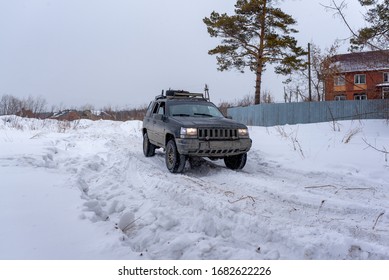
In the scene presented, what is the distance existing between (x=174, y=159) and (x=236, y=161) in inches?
62.8

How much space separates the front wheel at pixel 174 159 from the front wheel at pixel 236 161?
138 cm

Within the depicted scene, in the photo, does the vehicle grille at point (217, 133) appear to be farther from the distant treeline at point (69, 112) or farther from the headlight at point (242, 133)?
the distant treeline at point (69, 112)

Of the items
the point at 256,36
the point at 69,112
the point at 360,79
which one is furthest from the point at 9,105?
the point at 360,79

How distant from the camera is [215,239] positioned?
3139mm

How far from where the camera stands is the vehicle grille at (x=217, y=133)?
20.6ft

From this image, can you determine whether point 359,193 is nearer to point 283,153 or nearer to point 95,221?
Result: point 283,153

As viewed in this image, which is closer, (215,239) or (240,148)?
(215,239)

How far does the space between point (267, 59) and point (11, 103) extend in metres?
20.7

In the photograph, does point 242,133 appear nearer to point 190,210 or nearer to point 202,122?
point 202,122

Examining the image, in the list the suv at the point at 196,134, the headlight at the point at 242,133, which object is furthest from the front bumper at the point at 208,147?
the headlight at the point at 242,133

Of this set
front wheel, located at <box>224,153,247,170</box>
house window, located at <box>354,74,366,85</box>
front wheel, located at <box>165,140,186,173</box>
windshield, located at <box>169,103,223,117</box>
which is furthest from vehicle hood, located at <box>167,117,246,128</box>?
house window, located at <box>354,74,366,85</box>

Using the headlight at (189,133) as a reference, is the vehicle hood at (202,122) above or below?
above

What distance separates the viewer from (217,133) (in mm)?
6398

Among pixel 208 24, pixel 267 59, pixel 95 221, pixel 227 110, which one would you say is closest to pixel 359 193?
pixel 95 221
